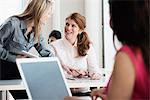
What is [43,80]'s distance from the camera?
1.33m

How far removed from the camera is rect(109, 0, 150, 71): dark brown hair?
2.47 feet

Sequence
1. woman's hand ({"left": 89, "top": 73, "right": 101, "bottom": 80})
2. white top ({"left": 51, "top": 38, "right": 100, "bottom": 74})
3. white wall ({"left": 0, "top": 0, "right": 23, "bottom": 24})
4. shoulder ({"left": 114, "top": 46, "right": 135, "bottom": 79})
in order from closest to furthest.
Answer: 1. shoulder ({"left": 114, "top": 46, "right": 135, "bottom": 79})
2. woman's hand ({"left": 89, "top": 73, "right": 101, "bottom": 80})
3. white top ({"left": 51, "top": 38, "right": 100, "bottom": 74})
4. white wall ({"left": 0, "top": 0, "right": 23, "bottom": 24})

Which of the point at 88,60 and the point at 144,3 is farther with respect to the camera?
the point at 88,60

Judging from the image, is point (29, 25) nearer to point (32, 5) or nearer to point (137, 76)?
point (32, 5)

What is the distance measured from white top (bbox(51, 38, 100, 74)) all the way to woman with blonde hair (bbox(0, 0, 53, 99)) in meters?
0.44

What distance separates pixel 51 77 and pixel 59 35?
106 inches

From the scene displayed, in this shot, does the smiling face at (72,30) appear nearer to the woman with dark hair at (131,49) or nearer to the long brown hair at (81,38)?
the long brown hair at (81,38)

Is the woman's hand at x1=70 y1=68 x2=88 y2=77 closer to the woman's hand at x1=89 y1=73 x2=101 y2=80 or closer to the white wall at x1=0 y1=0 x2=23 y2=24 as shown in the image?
the woman's hand at x1=89 y1=73 x2=101 y2=80

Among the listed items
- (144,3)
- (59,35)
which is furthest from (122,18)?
(59,35)

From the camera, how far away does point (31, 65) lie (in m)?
1.36

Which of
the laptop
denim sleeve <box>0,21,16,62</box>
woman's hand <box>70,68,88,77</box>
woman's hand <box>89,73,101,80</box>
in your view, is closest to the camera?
the laptop

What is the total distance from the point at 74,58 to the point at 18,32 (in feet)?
2.15

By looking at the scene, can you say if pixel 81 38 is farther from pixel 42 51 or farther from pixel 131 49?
pixel 131 49

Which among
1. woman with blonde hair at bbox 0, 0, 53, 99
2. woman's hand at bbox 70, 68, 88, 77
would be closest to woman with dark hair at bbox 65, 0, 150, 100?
woman with blonde hair at bbox 0, 0, 53, 99
